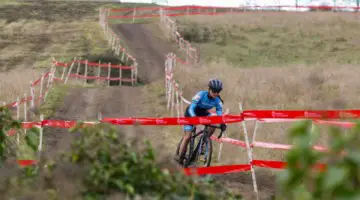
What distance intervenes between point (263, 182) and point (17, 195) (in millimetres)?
8309

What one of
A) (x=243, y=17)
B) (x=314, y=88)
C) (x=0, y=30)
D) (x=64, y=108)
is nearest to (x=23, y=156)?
(x=64, y=108)

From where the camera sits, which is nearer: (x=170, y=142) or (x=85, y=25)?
(x=170, y=142)

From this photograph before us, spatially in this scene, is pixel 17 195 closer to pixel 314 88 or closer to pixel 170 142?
pixel 170 142

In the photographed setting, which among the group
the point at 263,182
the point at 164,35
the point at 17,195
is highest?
the point at 164,35

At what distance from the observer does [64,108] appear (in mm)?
22797

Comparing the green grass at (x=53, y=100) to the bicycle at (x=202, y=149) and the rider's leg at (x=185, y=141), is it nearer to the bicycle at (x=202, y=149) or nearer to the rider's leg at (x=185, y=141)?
the rider's leg at (x=185, y=141)

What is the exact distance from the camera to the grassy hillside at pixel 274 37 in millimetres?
44500

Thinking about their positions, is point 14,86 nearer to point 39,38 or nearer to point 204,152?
point 204,152

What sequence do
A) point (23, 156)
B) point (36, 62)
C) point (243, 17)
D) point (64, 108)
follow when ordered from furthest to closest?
point (243, 17), point (36, 62), point (64, 108), point (23, 156)

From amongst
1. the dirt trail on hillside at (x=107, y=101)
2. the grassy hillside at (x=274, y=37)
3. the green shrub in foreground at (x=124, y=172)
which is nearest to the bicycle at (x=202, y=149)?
the dirt trail on hillside at (x=107, y=101)

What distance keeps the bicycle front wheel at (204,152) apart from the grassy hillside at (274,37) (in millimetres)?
29407

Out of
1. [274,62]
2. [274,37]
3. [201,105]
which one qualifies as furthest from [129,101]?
[274,37]

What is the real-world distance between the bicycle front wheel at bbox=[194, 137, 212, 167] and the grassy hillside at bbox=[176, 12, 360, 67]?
29.4 meters

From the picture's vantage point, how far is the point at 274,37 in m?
50.2
